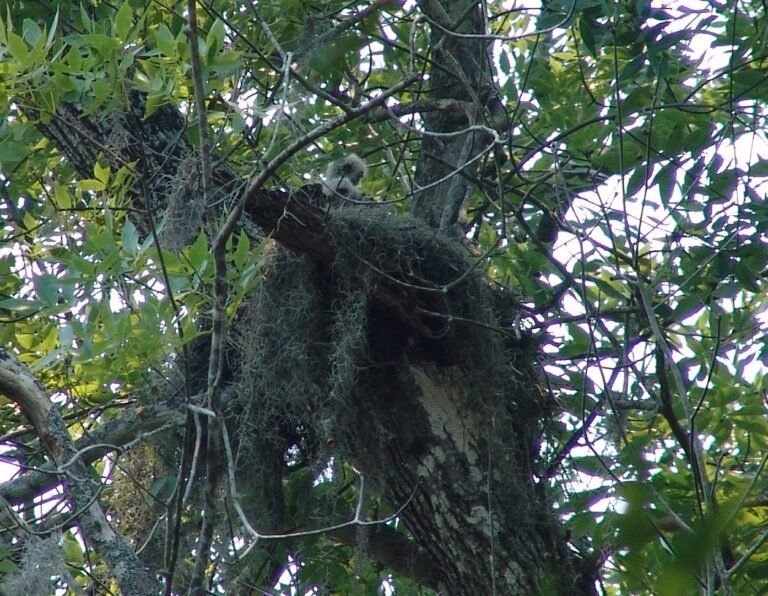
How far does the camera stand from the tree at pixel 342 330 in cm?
247

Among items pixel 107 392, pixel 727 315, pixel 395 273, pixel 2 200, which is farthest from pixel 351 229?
pixel 2 200

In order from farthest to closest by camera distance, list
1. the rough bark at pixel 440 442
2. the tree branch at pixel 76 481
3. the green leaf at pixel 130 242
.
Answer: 1. the rough bark at pixel 440 442
2. the tree branch at pixel 76 481
3. the green leaf at pixel 130 242

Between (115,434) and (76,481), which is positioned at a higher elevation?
(115,434)

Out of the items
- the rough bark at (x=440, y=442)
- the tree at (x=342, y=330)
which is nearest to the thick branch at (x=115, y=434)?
the tree at (x=342, y=330)

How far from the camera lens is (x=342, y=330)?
118 inches

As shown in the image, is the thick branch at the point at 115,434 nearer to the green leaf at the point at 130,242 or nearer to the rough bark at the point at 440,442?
the rough bark at the point at 440,442

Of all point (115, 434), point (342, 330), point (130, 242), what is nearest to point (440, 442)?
point (342, 330)

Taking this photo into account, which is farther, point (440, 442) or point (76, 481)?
point (440, 442)

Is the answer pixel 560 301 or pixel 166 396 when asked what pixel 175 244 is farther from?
pixel 560 301

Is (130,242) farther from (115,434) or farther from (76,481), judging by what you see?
(115,434)

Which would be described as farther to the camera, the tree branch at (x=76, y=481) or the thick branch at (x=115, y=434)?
the thick branch at (x=115, y=434)

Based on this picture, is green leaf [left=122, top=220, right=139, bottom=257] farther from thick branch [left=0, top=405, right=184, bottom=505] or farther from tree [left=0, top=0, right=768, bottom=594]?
thick branch [left=0, top=405, right=184, bottom=505]

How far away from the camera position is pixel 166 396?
10.6 feet

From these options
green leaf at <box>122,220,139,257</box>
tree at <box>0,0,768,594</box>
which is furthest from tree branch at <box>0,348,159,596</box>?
green leaf at <box>122,220,139,257</box>
